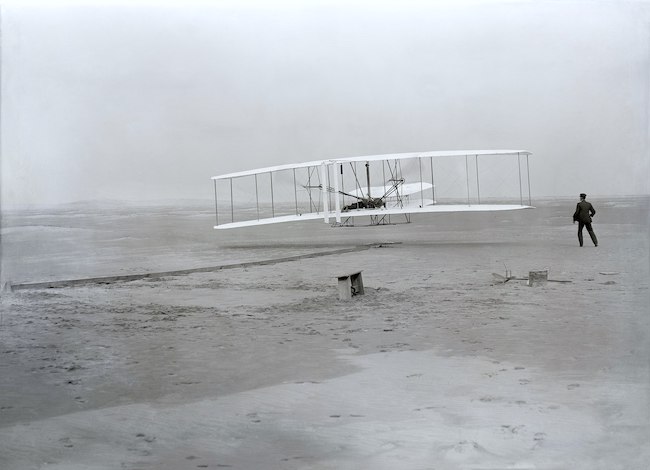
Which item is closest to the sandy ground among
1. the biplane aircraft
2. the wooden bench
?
the wooden bench

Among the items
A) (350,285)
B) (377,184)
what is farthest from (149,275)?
(377,184)

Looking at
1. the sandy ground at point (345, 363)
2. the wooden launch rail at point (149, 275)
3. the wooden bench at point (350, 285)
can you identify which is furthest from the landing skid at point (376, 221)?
the wooden bench at point (350, 285)

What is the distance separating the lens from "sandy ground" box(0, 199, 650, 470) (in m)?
3.42

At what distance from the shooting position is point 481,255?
19.3 feet

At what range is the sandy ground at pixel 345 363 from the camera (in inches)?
135

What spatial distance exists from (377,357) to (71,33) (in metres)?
3.31

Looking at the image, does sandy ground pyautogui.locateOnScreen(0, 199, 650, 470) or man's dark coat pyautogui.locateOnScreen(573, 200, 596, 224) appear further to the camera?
man's dark coat pyautogui.locateOnScreen(573, 200, 596, 224)

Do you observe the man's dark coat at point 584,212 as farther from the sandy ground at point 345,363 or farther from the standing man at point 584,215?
the sandy ground at point 345,363

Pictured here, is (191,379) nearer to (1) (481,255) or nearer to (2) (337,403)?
(2) (337,403)

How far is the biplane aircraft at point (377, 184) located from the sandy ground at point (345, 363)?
54 cm

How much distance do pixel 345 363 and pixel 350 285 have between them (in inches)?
43.8

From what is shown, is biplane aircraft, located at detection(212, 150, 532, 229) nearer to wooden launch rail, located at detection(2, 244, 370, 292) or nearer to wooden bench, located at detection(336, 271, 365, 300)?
wooden launch rail, located at detection(2, 244, 370, 292)

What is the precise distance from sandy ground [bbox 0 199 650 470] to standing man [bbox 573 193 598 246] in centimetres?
8

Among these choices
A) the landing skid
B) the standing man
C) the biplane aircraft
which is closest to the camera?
the standing man
